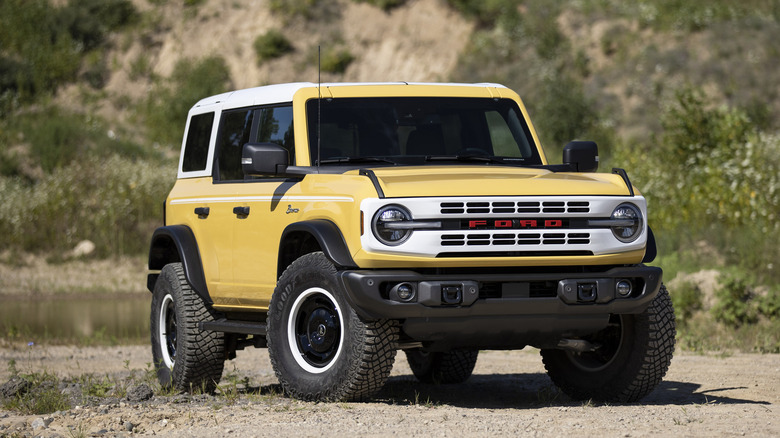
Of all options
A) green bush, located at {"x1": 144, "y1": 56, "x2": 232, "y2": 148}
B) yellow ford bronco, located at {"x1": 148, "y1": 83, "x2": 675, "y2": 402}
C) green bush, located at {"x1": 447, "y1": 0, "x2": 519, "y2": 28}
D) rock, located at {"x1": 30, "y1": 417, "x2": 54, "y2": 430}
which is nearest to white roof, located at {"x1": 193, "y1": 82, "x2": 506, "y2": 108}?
yellow ford bronco, located at {"x1": 148, "y1": 83, "x2": 675, "y2": 402}

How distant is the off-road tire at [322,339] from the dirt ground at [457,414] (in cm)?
15

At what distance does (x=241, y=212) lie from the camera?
862cm

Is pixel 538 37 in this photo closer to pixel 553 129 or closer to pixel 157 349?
pixel 553 129

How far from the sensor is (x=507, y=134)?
8945mm

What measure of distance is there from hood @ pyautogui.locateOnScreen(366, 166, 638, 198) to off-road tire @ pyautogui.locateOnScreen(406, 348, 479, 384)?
2.84 m

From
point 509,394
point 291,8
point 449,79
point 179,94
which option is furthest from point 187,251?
point 291,8

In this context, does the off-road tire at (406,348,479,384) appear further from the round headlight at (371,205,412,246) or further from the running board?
the round headlight at (371,205,412,246)

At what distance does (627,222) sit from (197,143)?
13.9 feet

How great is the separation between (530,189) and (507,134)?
1.72 meters

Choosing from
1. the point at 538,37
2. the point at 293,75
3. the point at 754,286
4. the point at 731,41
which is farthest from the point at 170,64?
the point at 754,286

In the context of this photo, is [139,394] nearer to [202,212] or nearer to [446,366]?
[202,212]

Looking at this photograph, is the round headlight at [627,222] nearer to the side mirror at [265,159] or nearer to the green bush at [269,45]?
the side mirror at [265,159]

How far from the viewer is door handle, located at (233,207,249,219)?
28.2 feet

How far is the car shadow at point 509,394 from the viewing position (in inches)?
339
